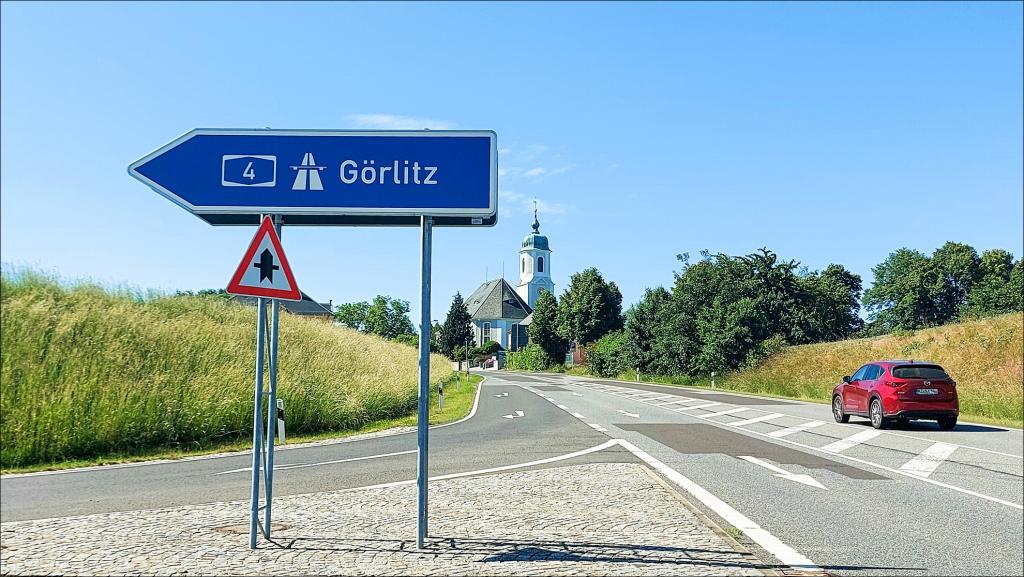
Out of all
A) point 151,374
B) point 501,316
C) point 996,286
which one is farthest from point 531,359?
point 151,374

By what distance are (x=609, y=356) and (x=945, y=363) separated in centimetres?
4356

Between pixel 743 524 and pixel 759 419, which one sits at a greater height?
pixel 743 524

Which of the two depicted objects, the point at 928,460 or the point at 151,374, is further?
the point at 151,374

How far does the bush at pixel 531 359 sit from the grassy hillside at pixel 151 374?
6115 centimetres

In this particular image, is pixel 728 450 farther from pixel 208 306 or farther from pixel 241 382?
pixel 208 306

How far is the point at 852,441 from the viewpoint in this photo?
13688mm

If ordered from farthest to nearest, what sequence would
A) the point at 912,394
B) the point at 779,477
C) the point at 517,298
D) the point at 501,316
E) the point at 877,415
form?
the point at 517,298, the point at 501,316, the point at 877,415, the point at 912,394, the point at 779,477

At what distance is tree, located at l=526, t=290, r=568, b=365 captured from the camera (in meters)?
87.2

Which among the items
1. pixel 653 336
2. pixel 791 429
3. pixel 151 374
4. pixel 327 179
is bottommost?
pixel 791 429

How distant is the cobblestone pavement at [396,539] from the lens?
16.4ft

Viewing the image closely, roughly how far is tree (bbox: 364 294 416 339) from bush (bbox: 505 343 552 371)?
53.0 feet

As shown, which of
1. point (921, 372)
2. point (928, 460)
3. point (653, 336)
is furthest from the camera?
point (653, 336)

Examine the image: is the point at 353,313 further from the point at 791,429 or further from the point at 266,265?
the point at 266,265

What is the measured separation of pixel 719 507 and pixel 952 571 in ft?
8.37
